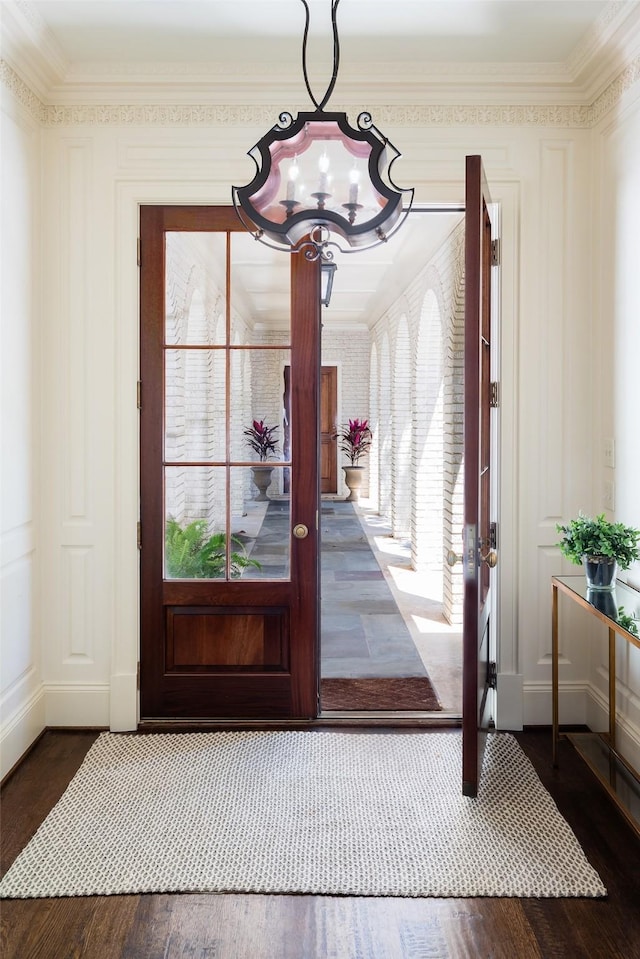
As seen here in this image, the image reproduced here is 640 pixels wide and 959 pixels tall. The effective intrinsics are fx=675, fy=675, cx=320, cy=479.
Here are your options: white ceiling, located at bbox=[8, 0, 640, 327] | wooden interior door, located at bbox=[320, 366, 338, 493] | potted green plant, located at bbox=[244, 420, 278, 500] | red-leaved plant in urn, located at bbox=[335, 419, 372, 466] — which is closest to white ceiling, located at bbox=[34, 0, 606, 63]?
white ceiling, located at bbox=[8, 0, 640, 327]

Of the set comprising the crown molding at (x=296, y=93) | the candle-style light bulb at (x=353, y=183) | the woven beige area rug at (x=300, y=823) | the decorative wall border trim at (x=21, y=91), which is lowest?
the woven beige area rug at (x=300, y=823)

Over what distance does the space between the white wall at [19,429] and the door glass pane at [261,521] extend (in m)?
0.91

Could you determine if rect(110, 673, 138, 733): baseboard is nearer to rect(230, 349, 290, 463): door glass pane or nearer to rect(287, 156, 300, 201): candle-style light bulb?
rect(230, 349, 290, 463): door glass pane

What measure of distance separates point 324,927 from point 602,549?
1.54 m

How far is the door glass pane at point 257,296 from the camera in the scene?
122 inches

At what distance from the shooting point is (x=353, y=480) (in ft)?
35.6

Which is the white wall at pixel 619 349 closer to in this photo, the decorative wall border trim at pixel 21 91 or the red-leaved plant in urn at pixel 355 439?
the decorative wall border trim at pixel 21 91

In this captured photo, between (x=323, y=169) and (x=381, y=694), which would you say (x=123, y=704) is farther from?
(x=323, y=169)

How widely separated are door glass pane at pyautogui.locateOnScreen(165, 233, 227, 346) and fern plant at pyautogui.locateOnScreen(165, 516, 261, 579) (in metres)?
0.87

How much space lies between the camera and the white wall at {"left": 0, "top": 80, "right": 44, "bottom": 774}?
2719mm

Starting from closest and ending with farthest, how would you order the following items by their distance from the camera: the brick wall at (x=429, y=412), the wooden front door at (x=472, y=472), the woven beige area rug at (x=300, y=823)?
the woven beige area rug at (x=300, y=823)
the wooden front door at (x=472, y=472)
the brick wall at (x=429, y=412)

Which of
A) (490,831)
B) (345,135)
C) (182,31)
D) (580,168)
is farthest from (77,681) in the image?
(580,168)

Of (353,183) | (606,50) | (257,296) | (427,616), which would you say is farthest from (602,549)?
(427,616)

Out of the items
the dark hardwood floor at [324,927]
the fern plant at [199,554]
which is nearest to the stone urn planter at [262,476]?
the fern plant at [199,554]
